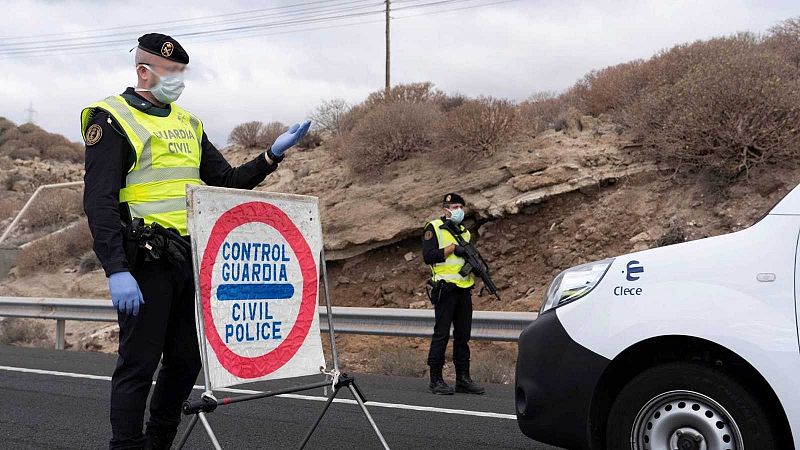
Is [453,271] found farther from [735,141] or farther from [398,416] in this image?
[735,141]

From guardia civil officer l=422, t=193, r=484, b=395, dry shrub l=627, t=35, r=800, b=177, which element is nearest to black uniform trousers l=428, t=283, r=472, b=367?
guardia civil officer l=422, t=193, r=484, b=395

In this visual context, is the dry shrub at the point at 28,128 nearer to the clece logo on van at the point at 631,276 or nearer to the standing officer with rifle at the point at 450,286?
the standing officer with rifle at the point at 450,286

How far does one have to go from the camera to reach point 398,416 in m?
6.25

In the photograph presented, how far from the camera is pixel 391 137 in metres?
16.4

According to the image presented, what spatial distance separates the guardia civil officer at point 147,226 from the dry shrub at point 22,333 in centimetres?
991

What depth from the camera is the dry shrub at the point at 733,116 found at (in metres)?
11.6

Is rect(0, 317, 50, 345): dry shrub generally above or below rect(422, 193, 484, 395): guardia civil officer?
below

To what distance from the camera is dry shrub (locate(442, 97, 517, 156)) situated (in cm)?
1477

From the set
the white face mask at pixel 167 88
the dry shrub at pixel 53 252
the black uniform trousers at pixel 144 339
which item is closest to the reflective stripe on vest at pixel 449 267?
the black uniform trousers at pixel 144 339

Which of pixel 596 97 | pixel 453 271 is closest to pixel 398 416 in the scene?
pixel 453 271

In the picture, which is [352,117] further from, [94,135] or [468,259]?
[94,135]

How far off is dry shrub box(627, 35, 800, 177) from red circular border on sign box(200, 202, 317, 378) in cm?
942

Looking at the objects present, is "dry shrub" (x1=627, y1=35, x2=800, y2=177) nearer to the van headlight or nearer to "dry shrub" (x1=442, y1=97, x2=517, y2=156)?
"dry shrub" (x1=442, y1=97, x2=517, y2=156)

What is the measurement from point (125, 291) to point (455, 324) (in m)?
4.79
